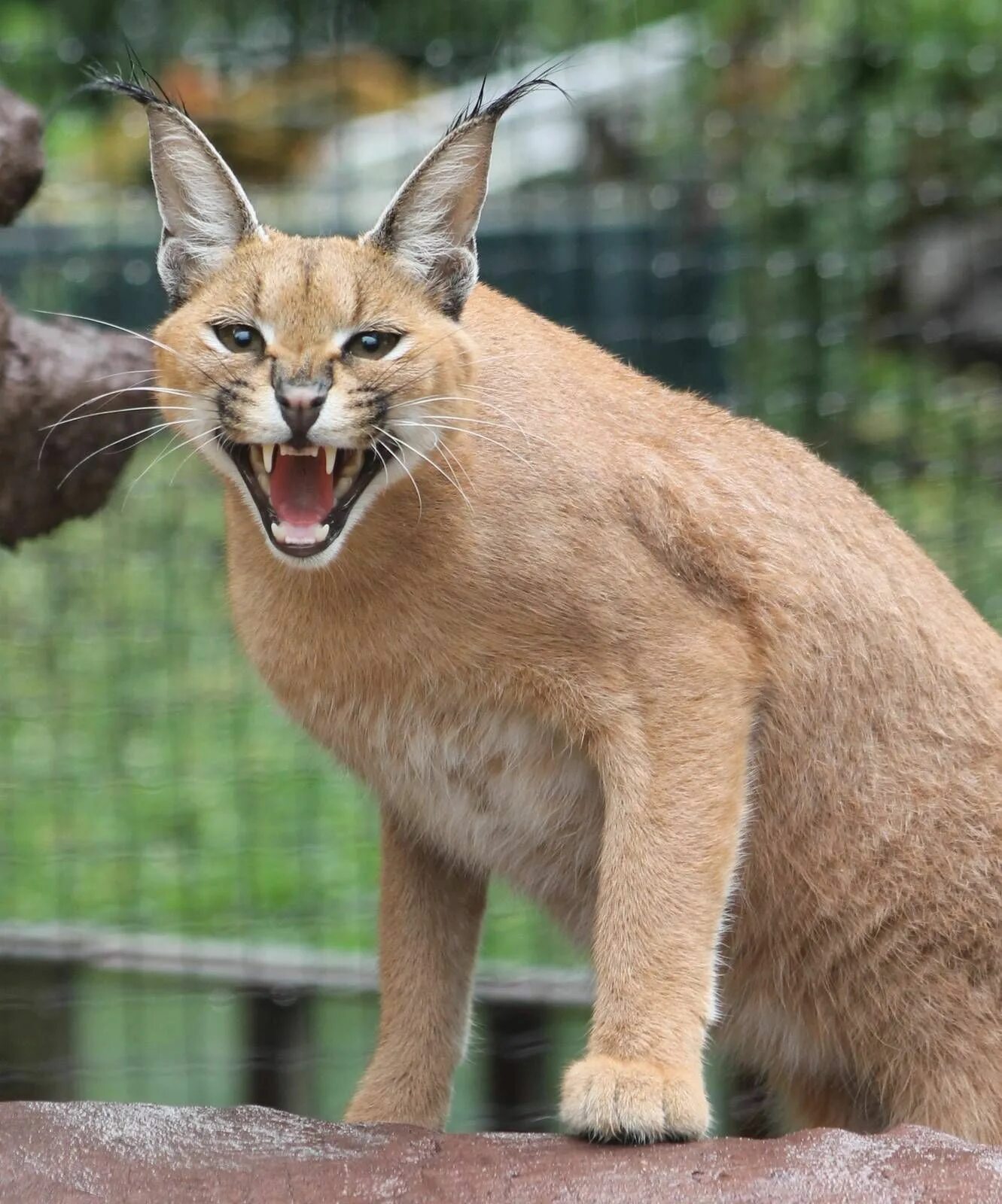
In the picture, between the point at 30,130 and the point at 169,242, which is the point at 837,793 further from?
the point at 30,130

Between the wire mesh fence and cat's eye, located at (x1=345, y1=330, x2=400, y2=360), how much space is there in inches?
129

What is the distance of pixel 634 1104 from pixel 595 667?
2.95 feet

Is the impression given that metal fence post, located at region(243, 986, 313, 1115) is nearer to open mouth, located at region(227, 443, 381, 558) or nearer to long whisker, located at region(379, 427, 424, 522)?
long whisker, located at region(379, 427, 424, 522)

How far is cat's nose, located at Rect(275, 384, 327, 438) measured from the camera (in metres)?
3.47

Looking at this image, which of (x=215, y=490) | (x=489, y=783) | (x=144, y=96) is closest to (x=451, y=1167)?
(x=489, y=783)

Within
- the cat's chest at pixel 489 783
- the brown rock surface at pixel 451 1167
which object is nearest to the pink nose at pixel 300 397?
the cat's chest at pixel 489 783

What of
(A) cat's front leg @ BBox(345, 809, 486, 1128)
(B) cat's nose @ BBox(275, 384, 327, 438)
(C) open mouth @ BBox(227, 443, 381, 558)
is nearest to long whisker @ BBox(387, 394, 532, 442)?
(C) open mouth @ BBox(227, 443, 381, 558)

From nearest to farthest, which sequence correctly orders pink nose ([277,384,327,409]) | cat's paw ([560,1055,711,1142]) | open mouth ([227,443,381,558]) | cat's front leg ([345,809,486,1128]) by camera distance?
1. pink nose ([277,384,327,409])
2. open mouth ([227,443,381,558])
3. cat's paw ([560,1055,711,1142])
4. cat's front leg ([345,809,486,1128])

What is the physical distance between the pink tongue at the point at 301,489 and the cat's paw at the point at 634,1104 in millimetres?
1259

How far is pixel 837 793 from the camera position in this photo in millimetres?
4340

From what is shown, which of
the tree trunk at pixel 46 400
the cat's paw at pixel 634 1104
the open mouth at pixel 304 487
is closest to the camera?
the open mouth at pixel 304 487

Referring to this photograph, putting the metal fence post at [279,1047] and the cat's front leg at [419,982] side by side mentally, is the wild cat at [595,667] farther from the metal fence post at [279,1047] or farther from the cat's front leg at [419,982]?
the metal fence post at [279,1047]

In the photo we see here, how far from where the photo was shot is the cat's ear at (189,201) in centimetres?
387

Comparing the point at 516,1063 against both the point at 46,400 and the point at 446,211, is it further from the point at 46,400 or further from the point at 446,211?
the point at 446,211
